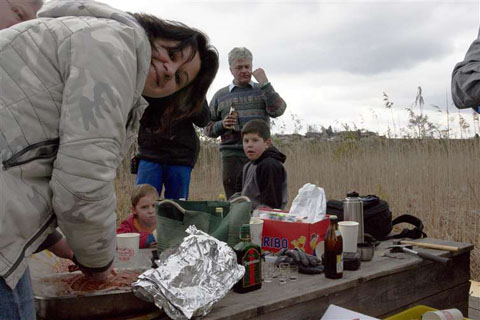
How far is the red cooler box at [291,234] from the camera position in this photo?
1.90 metres

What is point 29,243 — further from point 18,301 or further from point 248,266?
point 248,266

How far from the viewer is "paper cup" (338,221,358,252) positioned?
1.84 metres

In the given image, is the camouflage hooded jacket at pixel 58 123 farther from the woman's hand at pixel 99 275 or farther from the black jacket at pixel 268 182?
the black jacket at pixel 268 182

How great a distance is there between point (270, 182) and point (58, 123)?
239 centimetres

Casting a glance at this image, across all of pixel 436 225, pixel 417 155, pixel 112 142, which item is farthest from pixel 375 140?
pixel 112 142

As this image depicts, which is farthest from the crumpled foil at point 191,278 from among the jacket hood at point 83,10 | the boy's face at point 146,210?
the boy's face at point 146,210

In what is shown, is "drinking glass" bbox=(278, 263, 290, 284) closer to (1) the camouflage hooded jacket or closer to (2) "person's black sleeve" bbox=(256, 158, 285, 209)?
(1) the camouflage hooded jacket

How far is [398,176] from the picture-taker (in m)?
4.77

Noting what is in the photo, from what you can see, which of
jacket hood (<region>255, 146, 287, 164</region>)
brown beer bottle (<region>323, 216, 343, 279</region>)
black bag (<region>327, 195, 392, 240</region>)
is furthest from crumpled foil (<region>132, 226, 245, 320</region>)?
jacket hood (<region>255, 146, 287, 164</region>)

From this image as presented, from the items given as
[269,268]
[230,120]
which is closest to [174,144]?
[230,120]

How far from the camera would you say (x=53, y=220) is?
102 cm

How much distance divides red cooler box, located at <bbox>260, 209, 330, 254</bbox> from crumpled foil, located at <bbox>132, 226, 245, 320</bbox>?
54 centimetres

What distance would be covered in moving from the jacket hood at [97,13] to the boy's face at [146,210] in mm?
1869

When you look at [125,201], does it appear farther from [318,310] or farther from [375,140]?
[318,310]
